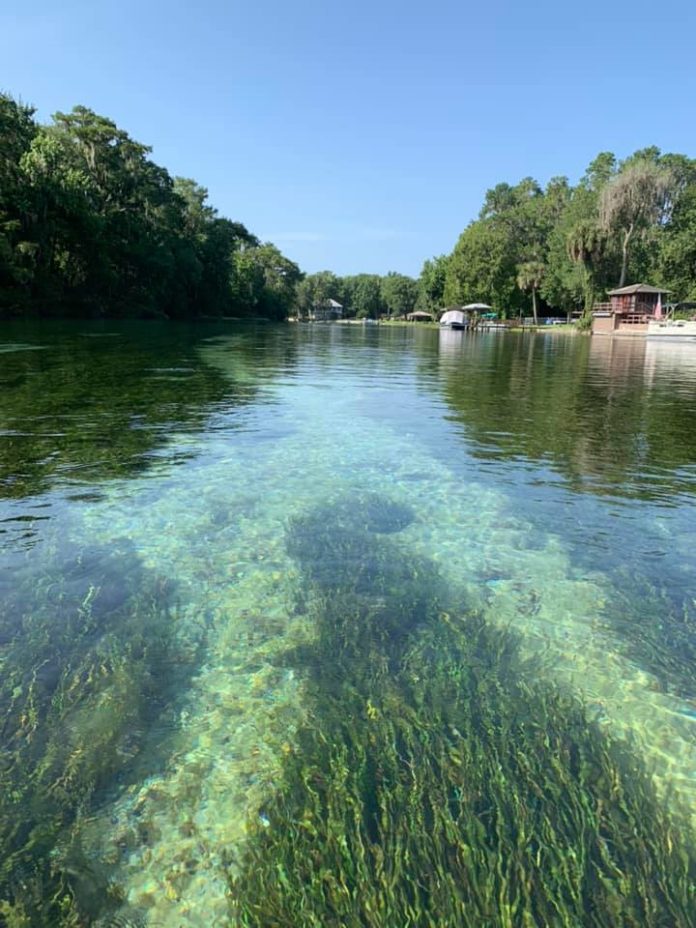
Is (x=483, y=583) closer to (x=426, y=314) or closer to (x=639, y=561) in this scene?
(x=639, y=561)

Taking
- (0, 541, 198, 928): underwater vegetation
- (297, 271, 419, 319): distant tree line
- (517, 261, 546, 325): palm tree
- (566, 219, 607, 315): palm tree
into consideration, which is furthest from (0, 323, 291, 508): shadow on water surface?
(297, 271, 419, 319): distant tree line

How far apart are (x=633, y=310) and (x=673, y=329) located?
434 inches

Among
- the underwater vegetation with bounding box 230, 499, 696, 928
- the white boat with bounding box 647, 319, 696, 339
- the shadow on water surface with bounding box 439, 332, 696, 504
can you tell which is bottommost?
the underwater vegetation with bounding box 230, 499, 696, 928

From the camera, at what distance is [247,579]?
4.54 meters

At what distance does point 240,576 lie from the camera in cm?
459

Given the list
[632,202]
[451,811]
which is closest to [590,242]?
[632,202]

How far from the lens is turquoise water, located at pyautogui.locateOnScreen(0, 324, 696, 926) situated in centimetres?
249

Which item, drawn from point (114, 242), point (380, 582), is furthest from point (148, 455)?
point (114, 242)

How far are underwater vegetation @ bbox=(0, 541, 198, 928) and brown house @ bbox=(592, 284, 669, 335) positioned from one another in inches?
2100

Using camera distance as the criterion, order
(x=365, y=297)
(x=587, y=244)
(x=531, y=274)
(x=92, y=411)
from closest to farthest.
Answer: (x=92, y=411)
(x=587, y=244)
(x=531, y=274)
(x=365, y=297)

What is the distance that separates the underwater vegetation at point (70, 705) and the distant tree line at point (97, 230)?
42.8 metres

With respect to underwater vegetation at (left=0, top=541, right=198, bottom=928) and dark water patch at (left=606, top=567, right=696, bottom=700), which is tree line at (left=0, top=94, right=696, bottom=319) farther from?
dark water patch at (left=606, top=567, right=696, bottom=700)

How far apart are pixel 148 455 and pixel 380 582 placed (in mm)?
4751

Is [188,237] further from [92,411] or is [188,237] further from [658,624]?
[658,624]
